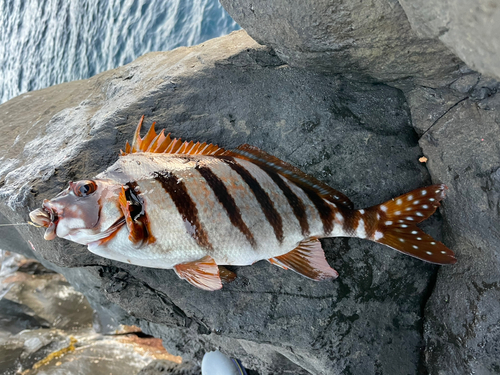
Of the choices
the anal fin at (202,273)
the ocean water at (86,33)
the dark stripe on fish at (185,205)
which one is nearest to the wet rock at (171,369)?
the anal fin at (202,273)

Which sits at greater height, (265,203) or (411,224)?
(265,203)

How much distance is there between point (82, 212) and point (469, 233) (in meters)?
2.33

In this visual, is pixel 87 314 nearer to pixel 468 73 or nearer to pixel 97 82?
pixel 97 82

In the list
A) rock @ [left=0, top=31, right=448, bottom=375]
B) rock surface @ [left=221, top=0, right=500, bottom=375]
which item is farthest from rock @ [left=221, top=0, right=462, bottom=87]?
rock @ [left=0, top=31, right=448, bottom=375]

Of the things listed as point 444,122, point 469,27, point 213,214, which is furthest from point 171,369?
point 469,27

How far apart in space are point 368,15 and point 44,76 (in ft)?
28.1

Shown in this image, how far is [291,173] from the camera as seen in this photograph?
2.19 metres

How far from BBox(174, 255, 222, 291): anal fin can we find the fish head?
44 cm

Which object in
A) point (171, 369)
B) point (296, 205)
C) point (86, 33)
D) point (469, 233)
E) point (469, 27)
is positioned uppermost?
point (86, 33)

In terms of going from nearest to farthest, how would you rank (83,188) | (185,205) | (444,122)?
1. (83,188)
2. (185,205)
3. (444,122)

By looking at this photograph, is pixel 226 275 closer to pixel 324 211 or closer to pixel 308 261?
pixel 308 261

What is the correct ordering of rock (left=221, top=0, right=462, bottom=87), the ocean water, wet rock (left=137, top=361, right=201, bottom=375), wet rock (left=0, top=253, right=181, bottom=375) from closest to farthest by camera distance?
rock (left=221, top=0, right=462, bottom=87)
wet rock (left=137, top=361, right=201, bottom=375)
wet rock (left=0, top=253, right=181, bottom=375)
the ocean water

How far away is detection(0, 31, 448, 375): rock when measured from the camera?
227 centimetres

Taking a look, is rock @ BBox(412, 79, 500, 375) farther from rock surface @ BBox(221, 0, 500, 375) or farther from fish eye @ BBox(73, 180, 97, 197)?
fish eye @ BBox(73, 180, 97, 197)
